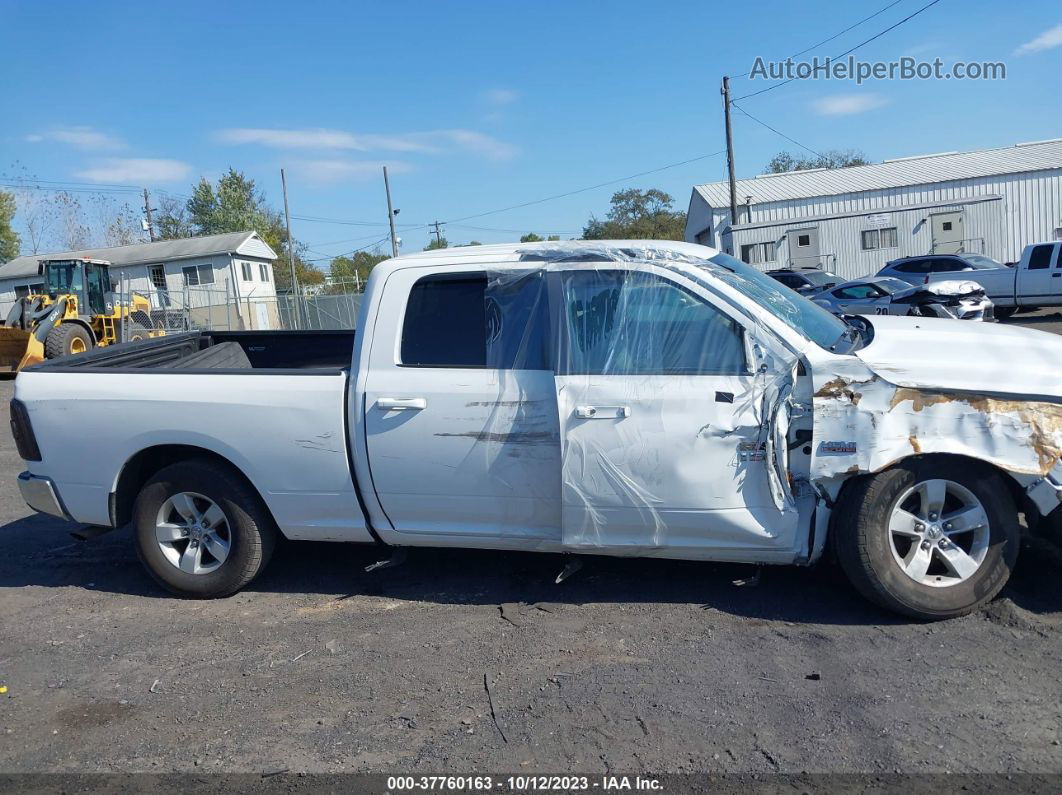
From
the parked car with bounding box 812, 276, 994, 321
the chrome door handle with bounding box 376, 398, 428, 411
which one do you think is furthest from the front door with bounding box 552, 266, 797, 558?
the parked car with bounding box 812, 276, 994, 321

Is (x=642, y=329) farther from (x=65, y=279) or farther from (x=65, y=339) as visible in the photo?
(x=65, y=279)

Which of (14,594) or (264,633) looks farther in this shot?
(14,594)

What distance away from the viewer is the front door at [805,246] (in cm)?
3719

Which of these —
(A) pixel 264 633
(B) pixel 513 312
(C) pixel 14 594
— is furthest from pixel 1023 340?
(C) pixel 14 594

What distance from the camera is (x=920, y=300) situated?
650 inches

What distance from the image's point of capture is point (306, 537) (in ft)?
15.7

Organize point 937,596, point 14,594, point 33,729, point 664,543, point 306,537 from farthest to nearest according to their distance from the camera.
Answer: point 14,594
point 306,537
point 664,543
point 937,596
point 33,729

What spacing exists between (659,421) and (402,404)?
1.31 meters

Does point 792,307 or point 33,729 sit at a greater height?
point 792,307

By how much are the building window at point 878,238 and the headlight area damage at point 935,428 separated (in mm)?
35749

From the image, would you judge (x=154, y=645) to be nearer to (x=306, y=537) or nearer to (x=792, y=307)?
(x=306, y=537)

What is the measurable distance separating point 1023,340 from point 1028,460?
81cm

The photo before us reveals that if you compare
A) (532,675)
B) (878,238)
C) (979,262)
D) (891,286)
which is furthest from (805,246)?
(532,675)

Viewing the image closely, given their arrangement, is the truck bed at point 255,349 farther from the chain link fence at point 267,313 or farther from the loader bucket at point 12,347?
the chain link fence at point 267,313
